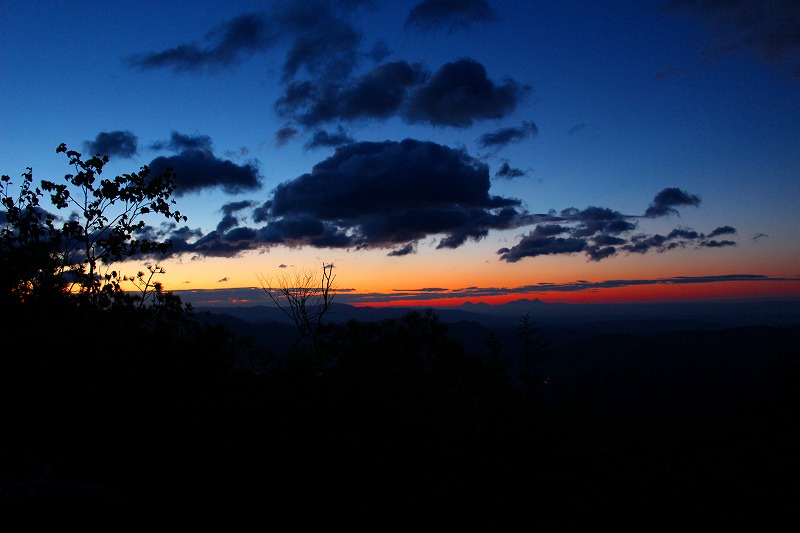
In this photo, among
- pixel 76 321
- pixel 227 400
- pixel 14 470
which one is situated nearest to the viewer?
pixel 14 470

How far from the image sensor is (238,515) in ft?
30.6

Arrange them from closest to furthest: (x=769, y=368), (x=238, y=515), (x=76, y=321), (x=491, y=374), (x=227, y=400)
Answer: (x=238, y=515) < (x=227, y=400) < (x=76, y=321) < (x=491, y=374) < (x=769, y=368)

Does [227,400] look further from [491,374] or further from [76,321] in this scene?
[491,374]

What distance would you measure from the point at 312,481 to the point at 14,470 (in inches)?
266

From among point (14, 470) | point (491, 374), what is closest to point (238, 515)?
point (14, 470)

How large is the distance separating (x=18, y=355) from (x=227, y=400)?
17.8 ft

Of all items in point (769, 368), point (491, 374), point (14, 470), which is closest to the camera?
point (14, 470)

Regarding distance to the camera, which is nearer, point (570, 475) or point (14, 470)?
point (14, 470)

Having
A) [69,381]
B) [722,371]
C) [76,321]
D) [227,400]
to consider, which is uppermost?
[76,321]

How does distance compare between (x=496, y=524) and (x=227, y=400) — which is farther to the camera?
(x=227, y=400)

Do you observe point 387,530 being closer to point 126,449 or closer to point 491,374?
point 126,449

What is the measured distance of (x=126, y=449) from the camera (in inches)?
406

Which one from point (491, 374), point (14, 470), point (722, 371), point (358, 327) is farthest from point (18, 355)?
point (722, 371)

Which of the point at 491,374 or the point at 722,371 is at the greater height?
the point at 491,374
